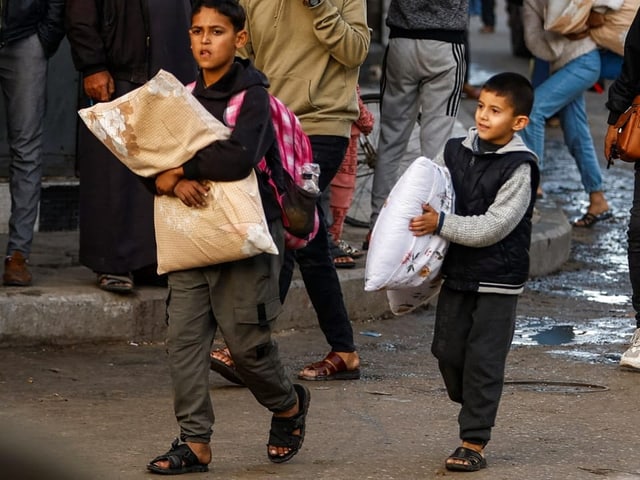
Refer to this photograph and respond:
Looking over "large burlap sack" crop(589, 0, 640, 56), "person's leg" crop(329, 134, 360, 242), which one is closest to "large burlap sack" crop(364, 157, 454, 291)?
"person's leg" crop(329, 134, 360, 242)

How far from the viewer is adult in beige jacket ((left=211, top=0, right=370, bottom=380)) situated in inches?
229

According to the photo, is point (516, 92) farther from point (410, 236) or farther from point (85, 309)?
point (85, 309)

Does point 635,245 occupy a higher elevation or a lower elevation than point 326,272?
higher

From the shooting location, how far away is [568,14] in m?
9.01

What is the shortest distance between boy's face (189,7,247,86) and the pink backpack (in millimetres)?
114

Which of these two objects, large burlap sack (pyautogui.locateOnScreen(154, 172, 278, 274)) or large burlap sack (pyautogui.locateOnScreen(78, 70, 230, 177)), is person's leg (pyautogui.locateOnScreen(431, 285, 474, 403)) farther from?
large burlap sack (pyautogui.locateOnScreen(78, 70, 230, 177))

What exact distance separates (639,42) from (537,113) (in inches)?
125

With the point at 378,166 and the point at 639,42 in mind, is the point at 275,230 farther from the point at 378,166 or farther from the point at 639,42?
the point at 378,166

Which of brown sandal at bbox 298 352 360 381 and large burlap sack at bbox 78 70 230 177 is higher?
large burlap sack at bbox 78 70 230 177

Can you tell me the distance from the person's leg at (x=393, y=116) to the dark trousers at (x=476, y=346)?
3.04 meters

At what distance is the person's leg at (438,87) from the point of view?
295 inches

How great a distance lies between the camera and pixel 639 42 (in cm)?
623

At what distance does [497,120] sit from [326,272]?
1467 millimetres

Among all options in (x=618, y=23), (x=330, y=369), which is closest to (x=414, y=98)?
(x=618, y=23)
